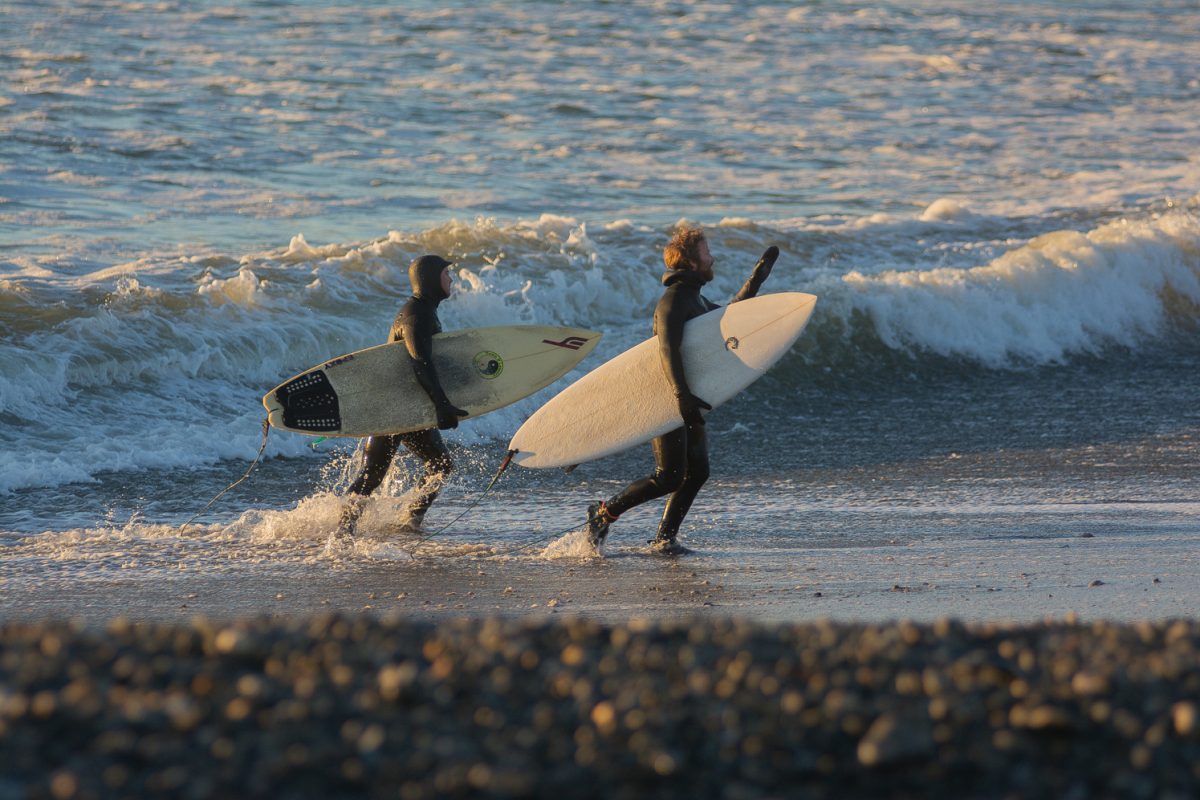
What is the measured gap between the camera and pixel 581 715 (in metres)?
3.62

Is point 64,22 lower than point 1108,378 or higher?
higher

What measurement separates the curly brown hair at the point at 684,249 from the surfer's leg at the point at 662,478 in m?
0.86

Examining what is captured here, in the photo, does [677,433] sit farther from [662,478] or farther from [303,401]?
[303,401]

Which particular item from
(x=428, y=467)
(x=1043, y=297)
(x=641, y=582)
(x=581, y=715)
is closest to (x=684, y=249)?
(x=641, y=582)

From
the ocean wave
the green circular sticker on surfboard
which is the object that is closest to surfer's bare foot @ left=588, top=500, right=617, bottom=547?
the green circular sticker on surfboard

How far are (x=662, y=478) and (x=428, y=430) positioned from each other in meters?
1.39

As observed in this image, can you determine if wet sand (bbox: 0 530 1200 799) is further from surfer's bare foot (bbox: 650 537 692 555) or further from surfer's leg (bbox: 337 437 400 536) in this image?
surfer's leg (bbox: 337 437 400 536)

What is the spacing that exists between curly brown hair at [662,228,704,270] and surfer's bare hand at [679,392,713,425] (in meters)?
0.66

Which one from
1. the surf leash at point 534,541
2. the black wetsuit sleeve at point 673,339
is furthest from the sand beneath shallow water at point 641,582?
the black wetsuit sleeve at point 673,339

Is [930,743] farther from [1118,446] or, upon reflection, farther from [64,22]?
[64,22]

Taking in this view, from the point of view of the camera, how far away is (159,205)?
1596 cm

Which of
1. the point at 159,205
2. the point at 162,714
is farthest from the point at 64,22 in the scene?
the point at 162,714

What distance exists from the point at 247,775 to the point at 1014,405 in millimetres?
9570

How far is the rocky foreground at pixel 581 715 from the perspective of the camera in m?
3.31
